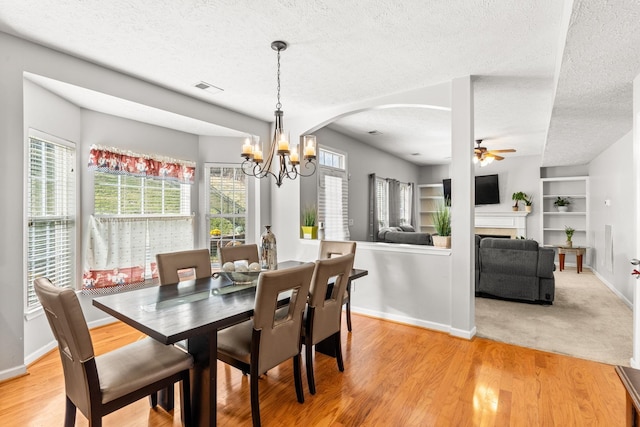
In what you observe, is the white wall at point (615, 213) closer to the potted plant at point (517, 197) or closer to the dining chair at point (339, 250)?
the potted plant at point (517, 197)

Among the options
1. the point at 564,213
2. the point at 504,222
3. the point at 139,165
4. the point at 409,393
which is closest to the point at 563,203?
the point at 564,213

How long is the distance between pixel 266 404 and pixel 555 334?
10.1ft

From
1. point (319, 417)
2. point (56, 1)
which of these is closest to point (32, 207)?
point (56, 1)

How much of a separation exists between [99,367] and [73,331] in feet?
1.30

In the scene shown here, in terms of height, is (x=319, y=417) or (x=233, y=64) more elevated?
(x=233, y=64)

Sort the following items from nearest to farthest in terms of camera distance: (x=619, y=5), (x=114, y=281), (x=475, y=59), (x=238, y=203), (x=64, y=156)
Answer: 1. (x=619, y=5)
2. (x=475, y=59)
3. (x=64, y=156)
4. (x=114, y=281)
5. (x=238, y=203)

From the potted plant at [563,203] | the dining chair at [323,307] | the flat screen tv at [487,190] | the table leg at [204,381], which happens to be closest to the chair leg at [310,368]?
the dining chair at [323,307]

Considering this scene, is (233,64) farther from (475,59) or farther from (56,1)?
(475,59)

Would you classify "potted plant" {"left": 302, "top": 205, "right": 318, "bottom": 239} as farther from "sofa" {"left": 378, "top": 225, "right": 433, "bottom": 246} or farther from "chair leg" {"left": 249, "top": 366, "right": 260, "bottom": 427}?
"chair leg" {"left": 249, "top": 366, "right": 260, "bottom": 427}

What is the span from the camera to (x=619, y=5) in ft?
5.56

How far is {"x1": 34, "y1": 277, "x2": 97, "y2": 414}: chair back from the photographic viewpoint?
151 centimetres

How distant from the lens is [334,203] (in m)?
5.61

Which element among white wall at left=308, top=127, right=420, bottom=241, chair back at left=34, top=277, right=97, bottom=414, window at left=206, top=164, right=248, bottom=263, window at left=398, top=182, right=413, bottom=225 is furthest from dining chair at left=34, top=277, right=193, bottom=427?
window at left=398, top=182, right=413, bottom=225

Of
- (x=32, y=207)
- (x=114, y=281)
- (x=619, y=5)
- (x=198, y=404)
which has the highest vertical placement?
(x=619, y=5)
